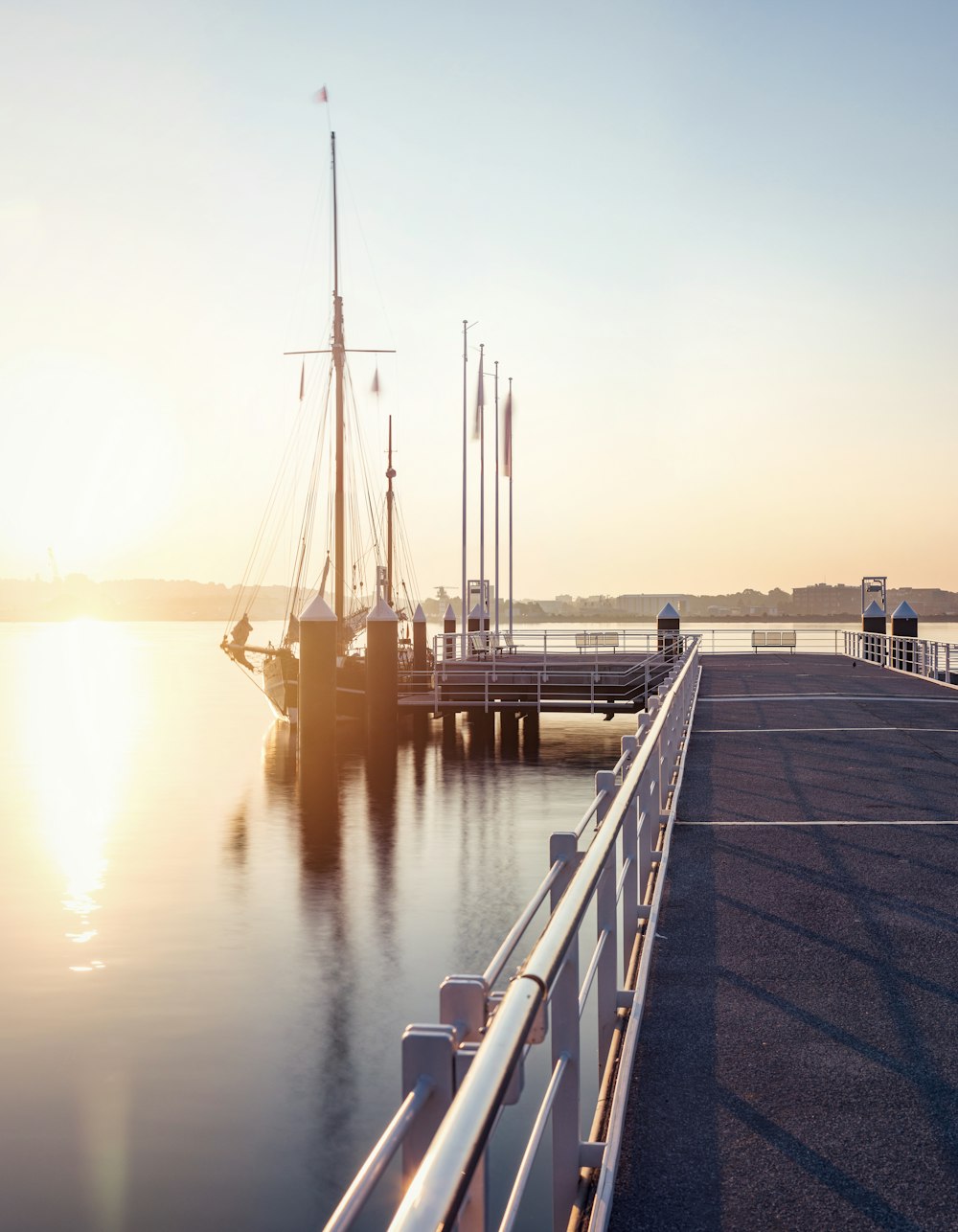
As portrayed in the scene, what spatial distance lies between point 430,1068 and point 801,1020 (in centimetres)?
364

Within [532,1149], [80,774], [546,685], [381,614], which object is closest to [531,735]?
[546,685]

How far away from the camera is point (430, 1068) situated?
2.17 metres

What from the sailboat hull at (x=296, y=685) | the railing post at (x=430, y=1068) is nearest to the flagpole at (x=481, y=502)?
the sailboat hull at (x=296, y=685)

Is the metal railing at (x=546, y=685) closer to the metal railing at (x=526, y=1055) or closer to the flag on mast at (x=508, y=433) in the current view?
the flag on mast at (x=508, y=433)

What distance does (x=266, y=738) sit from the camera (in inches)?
1962

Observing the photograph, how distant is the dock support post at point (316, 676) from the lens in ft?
95.9

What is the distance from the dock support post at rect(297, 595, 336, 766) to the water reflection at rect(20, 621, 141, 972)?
226 inches

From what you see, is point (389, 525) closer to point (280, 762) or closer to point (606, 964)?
point (280, 762)

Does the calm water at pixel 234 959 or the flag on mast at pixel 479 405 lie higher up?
the flag on mast at pixel 479 405

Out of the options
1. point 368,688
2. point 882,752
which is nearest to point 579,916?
point 882,752

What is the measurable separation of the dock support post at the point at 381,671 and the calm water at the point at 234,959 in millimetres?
1192

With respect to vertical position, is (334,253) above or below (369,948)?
above

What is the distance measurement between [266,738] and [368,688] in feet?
57.1

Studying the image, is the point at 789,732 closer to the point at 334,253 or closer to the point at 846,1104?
the point at 846,1104
